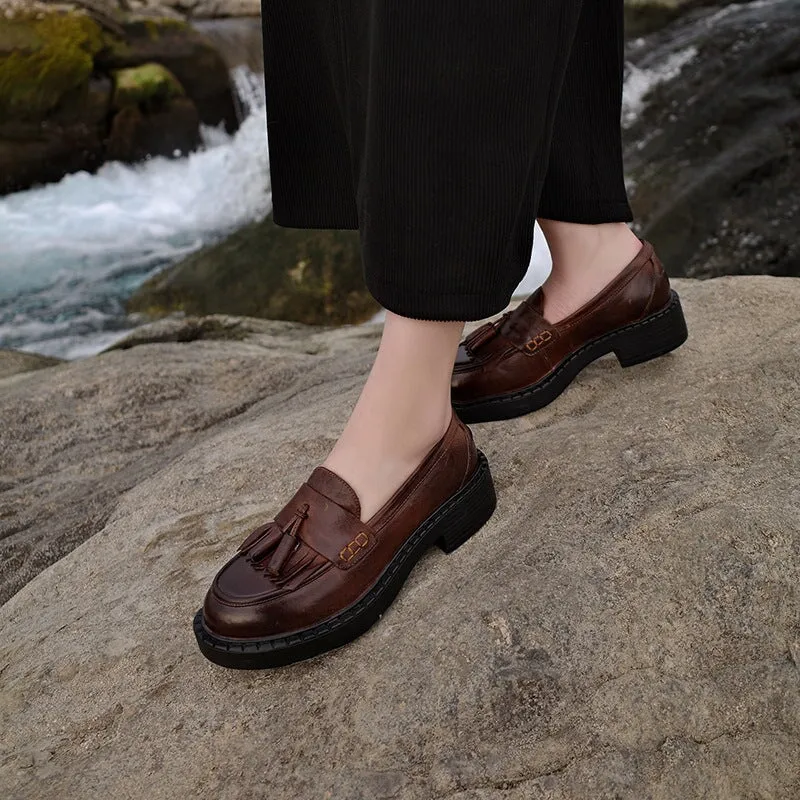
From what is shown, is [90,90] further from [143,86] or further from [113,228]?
[113,228]

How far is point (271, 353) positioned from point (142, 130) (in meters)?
5.38

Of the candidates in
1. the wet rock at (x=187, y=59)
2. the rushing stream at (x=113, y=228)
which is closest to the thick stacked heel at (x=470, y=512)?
the rushing stream at (x=113, y=228)

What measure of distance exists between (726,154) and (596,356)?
3.28 metres

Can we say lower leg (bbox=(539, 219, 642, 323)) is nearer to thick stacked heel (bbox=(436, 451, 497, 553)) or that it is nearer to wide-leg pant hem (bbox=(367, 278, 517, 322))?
thick stacked heel (bbox=(436, 451, 497, 553))

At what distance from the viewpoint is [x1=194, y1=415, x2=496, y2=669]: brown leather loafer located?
108 cm

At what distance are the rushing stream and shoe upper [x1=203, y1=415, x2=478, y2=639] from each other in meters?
3.34

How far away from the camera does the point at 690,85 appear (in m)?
5.46

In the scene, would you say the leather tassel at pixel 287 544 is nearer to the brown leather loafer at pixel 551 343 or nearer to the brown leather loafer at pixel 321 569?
the brown leather loafer at pixel 321 569

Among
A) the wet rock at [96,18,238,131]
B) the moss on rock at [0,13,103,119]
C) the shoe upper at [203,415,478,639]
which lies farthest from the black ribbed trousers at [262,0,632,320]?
the wet rock at [96,18,238,131]

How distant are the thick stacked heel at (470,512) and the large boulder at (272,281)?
2915 mm

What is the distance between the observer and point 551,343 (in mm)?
1478

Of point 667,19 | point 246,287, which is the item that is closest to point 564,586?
→ point 246,287

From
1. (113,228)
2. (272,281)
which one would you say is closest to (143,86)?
(113,228)

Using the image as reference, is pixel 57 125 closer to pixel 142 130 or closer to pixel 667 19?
pixel 142 130
